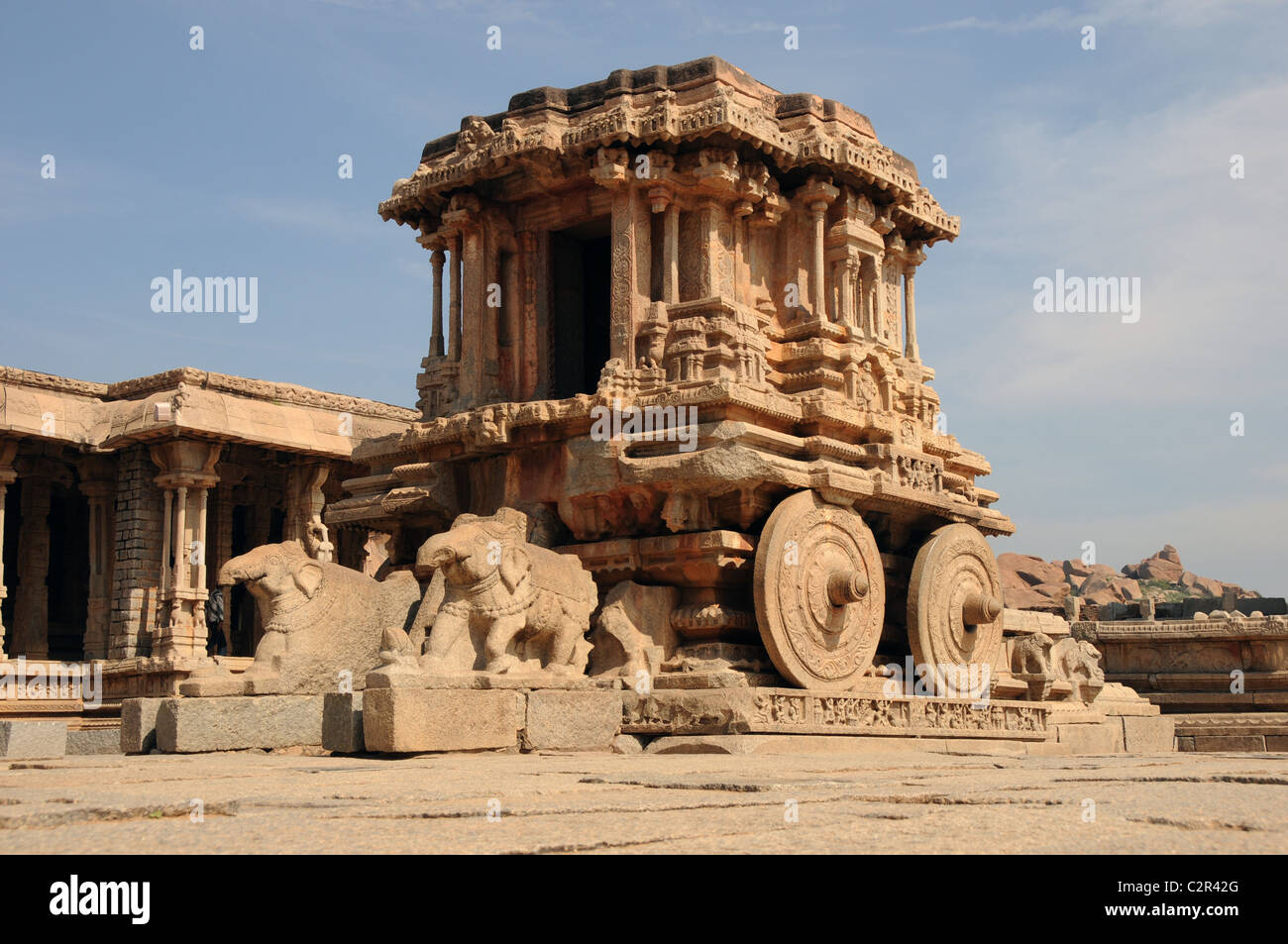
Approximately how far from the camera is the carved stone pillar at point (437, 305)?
1731cm

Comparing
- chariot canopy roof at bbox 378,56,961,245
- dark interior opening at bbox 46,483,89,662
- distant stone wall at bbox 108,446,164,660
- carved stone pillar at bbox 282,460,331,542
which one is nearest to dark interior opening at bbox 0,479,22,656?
dark interior opening at bbox 46,483,89,662

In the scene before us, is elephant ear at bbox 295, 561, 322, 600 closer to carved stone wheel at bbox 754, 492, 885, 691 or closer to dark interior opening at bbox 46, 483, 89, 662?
carved stone wheel at bbox 754, 492, 885, 691

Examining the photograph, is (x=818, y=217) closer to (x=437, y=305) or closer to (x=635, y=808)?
(x=437, y=305)

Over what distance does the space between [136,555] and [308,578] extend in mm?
21096

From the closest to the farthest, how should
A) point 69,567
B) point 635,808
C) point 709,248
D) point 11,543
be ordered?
point 635,808
point 709,248
point 11,543
point 69,567

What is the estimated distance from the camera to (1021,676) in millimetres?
16234

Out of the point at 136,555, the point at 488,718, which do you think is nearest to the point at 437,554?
the point at 488,718

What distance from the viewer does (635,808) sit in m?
5.75

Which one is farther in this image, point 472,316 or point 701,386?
point 472,316

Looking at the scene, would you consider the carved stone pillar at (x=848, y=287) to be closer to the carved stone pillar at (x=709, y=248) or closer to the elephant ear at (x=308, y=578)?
the carved stone pillar at (x=709, y=248)

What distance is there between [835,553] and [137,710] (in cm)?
653

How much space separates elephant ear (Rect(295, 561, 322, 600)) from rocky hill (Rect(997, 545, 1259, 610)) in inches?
1090
